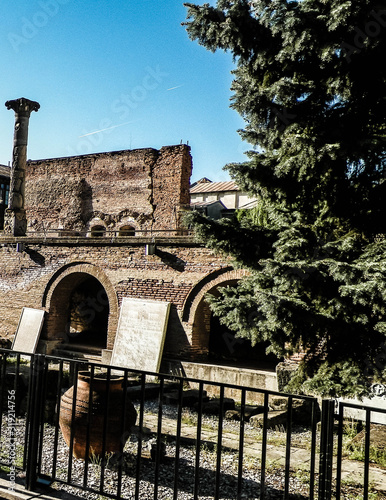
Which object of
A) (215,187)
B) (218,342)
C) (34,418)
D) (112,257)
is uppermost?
(215,187)

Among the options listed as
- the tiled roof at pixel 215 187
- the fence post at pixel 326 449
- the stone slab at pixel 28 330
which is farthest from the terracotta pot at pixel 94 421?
the tiled roof at pixel 215 187

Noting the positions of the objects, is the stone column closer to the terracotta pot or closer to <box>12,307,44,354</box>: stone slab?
<box>12,307,44,354</box>: stone slab

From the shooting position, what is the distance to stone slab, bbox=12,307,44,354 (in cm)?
1376

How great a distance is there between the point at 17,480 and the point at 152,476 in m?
Answer: 1.48

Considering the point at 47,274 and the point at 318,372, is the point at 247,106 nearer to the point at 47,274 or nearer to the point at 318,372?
the point at 318,372

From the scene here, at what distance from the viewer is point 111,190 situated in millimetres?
22125

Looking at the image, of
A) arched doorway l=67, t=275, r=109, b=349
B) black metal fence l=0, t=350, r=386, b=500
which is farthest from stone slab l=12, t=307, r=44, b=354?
black metal fence l=0, t=350, r=386, b=500

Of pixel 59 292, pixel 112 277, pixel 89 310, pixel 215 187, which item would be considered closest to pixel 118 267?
pixel 112 277

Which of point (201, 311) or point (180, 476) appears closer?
point (180, 476)

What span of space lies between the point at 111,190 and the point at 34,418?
19062 millimetres

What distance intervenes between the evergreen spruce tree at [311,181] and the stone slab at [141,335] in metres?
5.74

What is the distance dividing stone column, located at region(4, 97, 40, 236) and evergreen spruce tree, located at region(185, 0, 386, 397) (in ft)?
39.3

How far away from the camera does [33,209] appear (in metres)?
24.3

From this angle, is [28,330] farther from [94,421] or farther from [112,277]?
[94,421]
